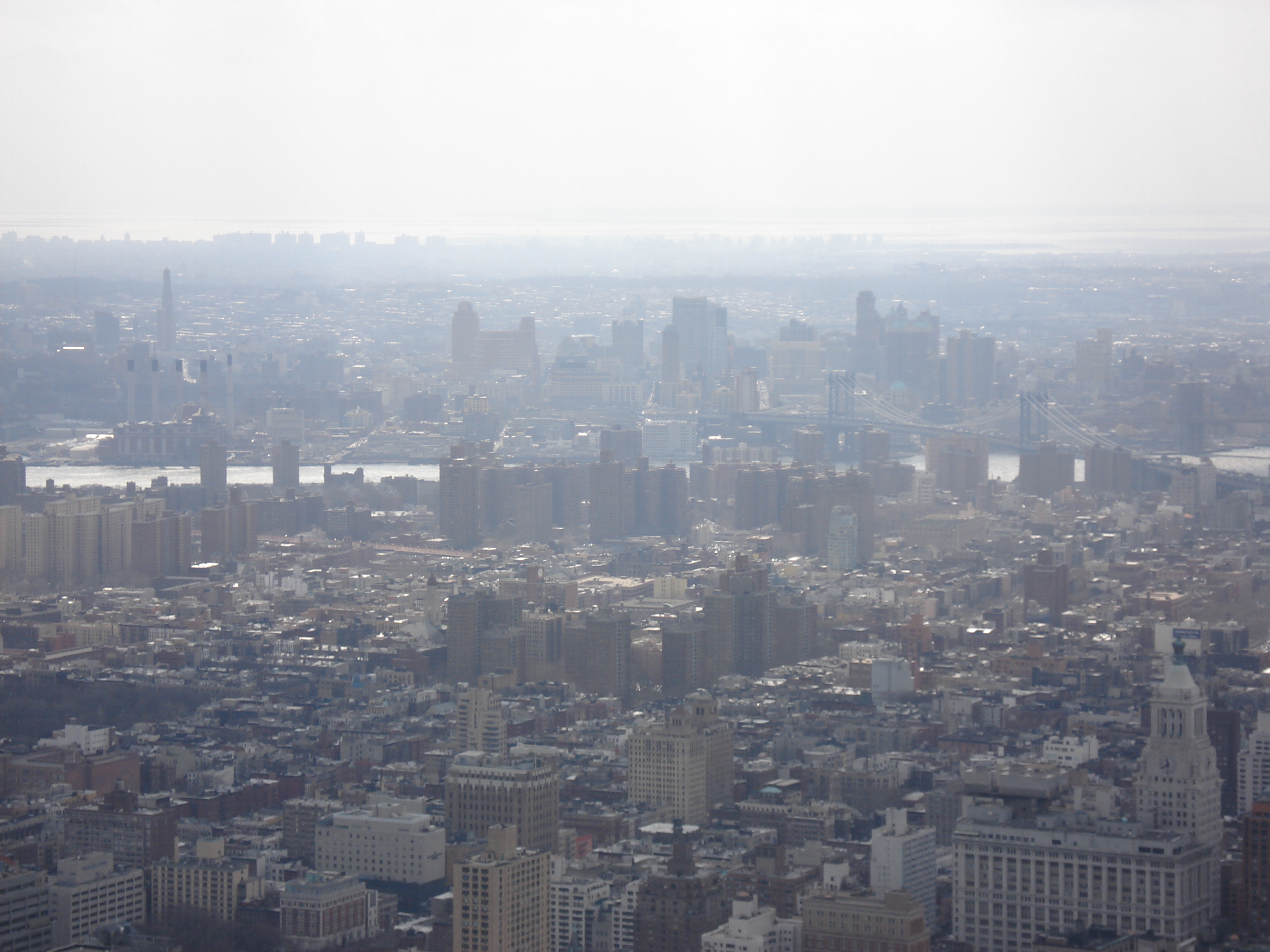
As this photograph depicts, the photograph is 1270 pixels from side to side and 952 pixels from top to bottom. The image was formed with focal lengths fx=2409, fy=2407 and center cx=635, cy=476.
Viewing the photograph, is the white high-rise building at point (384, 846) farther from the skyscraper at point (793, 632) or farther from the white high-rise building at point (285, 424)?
the white high-rise building at point (285, 424)

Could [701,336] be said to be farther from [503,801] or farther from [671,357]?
[503,801]

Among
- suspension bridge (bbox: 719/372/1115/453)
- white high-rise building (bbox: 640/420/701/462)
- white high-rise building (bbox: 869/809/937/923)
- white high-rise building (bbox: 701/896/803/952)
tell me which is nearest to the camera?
white high-rise building (bbox: 701/896/803/952)

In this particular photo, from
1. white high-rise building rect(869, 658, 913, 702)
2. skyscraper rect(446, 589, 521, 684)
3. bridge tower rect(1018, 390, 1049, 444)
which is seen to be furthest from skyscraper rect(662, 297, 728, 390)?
white high-rise building rect(869, 658, 913, 702)

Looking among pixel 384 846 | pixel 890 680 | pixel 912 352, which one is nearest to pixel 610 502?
pixel 890 680

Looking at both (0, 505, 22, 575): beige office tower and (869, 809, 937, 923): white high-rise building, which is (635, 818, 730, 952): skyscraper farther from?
(0, 505, 22, 575): beige office tower

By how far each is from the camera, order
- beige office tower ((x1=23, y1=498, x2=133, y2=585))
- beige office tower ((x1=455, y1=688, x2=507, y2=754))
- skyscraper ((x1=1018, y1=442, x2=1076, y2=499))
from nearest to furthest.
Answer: beige office tower ((x1=455, y1=688, x2=507, y2=754)), beige office tower ((x1=23, y1=498, x2=133, y2=585)), skyscraper ((x1=1018, y1=442, x2=1076, y2=499))

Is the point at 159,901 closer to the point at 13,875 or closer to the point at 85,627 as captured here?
the point at 13,875

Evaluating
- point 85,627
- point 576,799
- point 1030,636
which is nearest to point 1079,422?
point 1030,636

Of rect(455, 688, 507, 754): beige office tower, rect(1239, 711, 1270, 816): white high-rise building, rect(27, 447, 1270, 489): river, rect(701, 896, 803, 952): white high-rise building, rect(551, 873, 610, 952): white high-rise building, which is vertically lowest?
rect(27, 447, 1270, 489): river
